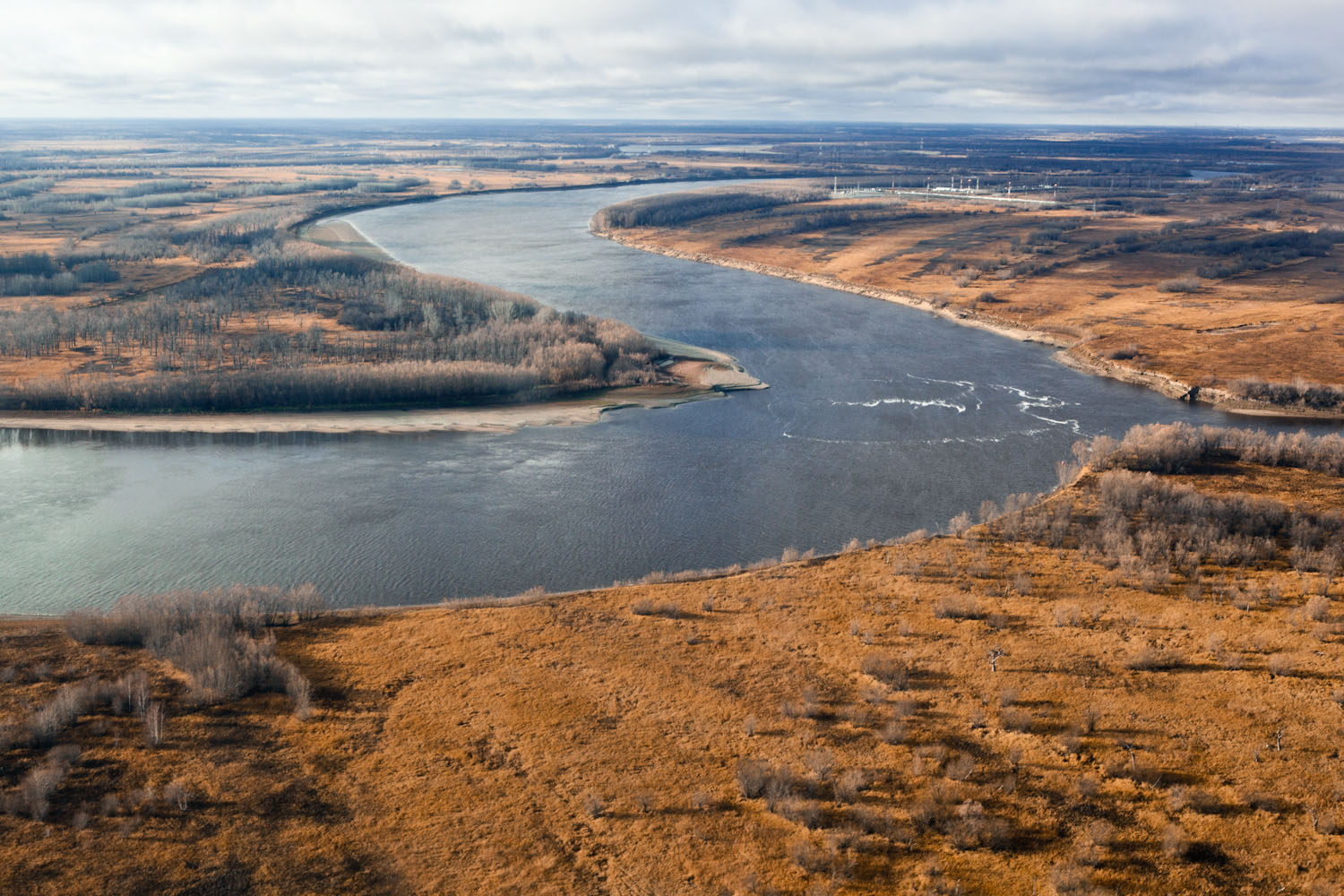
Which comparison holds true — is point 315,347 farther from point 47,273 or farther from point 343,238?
point 343,238

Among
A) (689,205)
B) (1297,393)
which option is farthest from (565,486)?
(689,205)

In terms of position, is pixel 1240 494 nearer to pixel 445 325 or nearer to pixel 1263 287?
pixel 445 325

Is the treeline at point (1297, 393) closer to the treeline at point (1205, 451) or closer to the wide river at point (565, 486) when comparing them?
the wide river at point (565, 486)

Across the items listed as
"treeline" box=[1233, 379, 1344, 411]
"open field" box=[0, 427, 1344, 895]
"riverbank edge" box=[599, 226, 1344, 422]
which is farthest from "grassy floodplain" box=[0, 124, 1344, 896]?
"treeline" box=[1233, 379, 1344, 411]

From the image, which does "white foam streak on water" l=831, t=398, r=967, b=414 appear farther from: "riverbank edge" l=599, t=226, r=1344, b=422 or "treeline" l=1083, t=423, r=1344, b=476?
"riverbank edge" l=599, t=226, r=1344, b=422

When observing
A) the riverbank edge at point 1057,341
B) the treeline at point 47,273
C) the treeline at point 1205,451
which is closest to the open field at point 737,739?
the treeline at point 1205,451
